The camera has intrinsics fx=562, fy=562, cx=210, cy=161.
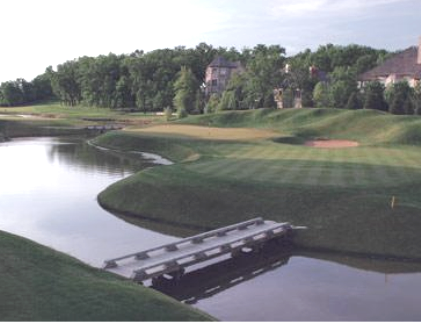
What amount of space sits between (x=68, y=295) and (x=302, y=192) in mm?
21381

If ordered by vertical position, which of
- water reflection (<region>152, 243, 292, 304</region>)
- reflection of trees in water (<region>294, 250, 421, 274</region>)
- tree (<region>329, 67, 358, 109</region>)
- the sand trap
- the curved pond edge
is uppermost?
tree (<region>329, 67, 358, 109</region>)

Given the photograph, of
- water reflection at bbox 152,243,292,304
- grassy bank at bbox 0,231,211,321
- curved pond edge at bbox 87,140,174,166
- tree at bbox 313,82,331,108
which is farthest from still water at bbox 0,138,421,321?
tree at bbox 313,82,331,108

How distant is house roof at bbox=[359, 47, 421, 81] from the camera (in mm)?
105750

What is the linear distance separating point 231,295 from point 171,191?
15.9m

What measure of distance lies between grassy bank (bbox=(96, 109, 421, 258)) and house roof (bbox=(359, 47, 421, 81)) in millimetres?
46611

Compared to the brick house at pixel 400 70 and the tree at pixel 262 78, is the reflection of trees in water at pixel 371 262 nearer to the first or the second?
the tree at pixel 262 78

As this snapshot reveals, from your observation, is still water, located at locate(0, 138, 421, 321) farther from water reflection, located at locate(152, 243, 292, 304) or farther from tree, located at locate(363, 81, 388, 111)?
tree, located at locate(363, 81, 388, 111)

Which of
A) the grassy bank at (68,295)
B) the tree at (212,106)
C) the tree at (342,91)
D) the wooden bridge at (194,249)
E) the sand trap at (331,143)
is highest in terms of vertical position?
the tree at (342,91)

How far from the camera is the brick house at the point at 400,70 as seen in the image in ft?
344

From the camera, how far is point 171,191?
39.2 m

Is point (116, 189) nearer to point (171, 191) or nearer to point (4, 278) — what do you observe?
point (171, 191)

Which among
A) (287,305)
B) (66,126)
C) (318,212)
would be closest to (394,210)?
(318,212)

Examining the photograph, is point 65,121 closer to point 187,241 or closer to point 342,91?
point 342,91

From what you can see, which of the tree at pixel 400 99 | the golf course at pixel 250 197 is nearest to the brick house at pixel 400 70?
the tree at pixel 400 99
